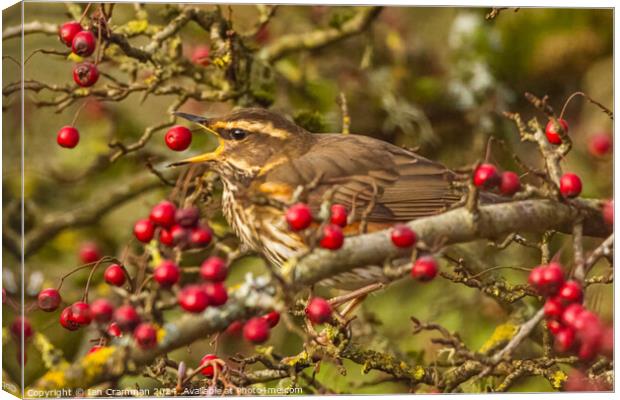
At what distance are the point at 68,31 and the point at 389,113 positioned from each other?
143 centimetres

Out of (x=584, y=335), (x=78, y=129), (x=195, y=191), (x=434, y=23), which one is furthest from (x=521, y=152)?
(x=78, y=129)

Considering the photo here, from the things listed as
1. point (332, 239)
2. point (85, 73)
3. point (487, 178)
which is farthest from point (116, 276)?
point (487, 178)

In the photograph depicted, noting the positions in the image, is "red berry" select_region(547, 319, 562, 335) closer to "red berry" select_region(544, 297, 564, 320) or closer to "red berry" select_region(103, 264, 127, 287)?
"red berry" select_region(544, 297, 564, 320)

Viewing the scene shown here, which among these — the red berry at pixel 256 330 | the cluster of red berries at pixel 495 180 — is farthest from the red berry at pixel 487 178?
the red berry at pixel 256 330

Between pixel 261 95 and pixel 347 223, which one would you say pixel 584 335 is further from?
pixel 261 95

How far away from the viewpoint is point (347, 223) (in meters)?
3.71

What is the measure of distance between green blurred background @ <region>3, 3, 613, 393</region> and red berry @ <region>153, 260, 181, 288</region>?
635mm

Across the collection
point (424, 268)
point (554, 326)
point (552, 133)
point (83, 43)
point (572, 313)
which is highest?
point (83, 43)

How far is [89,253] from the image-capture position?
4.55m

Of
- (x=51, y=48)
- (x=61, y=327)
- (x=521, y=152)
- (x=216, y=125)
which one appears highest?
(x=51, y=48)

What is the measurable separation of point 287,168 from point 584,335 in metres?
1.14

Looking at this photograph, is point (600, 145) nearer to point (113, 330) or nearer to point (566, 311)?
point (566, 311)

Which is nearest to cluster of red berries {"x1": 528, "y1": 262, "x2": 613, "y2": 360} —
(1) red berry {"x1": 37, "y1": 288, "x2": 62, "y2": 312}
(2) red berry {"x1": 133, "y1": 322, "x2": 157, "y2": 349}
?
(2) red berry {"x1": 133, "y1": 322, "x2": 157, "y2": 349}

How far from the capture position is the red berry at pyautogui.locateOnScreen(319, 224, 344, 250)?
353cm
